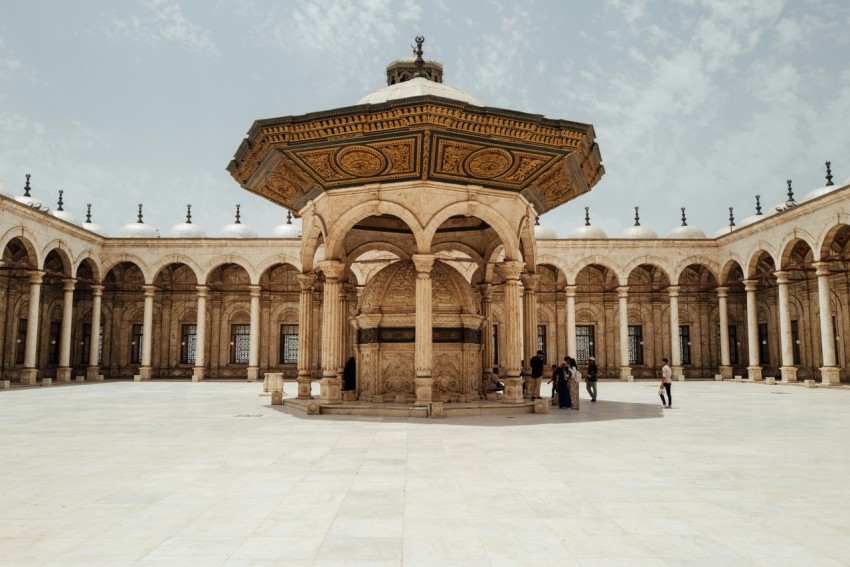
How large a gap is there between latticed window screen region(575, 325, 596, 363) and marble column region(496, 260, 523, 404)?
66.2ft

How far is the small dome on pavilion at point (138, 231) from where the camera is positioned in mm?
31625

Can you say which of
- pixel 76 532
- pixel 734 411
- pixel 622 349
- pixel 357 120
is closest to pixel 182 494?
pixel 76 532

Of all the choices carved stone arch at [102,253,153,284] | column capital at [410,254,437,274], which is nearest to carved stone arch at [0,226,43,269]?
carved stone arch at [102,253,153,284]

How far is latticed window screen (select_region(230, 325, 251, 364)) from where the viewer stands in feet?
101

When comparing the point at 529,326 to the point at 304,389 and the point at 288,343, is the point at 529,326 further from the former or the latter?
the point at 288,343

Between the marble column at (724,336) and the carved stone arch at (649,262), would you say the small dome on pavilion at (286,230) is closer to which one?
the carved stone arch at (649,262)

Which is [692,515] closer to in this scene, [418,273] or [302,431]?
[302,431]

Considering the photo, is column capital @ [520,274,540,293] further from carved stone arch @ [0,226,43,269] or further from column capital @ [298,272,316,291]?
carved stone arch @ [0,226,43,269]

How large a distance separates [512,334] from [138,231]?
87.8ft

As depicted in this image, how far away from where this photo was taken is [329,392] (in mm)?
11289

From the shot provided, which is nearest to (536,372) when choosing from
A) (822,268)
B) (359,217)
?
(359,217)

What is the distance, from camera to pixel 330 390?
11281 mm

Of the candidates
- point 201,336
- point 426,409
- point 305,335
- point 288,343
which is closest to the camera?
point 426,409

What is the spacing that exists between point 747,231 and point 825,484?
22.8m
